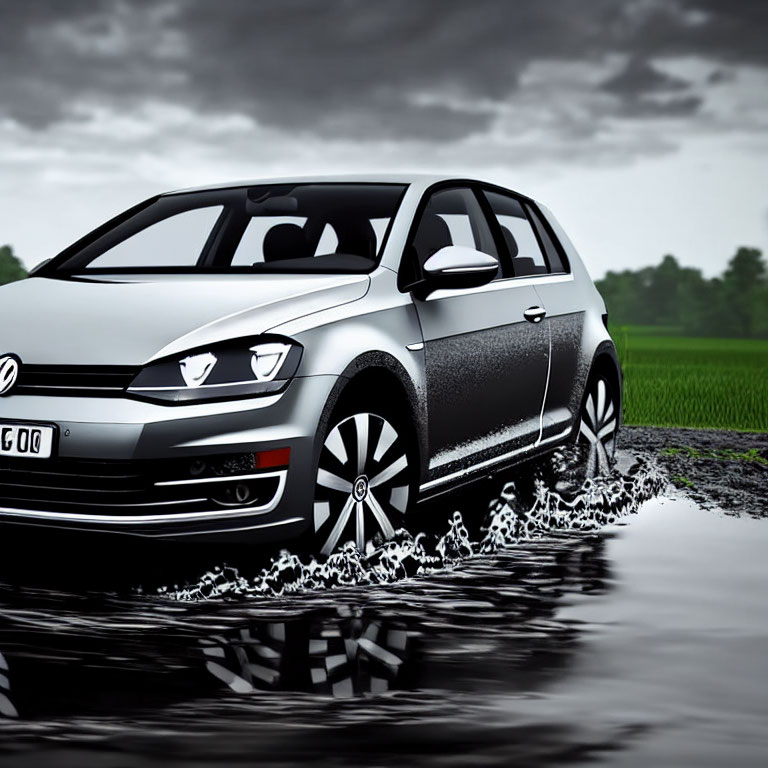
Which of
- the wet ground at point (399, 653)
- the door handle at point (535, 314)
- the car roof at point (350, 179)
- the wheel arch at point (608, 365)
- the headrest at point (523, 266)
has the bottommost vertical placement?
the wet ground at point (399, 653)

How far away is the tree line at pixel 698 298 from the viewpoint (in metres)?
121

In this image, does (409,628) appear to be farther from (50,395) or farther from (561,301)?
(561,301)

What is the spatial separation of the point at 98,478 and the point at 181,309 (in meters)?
0.73

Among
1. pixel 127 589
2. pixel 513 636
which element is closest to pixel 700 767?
pixel 513 636

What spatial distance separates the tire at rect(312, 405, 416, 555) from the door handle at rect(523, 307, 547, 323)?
4.86ft

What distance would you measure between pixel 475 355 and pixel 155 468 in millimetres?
1965

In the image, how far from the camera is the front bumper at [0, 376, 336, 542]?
437cm

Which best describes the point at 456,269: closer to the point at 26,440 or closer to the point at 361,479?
the point at 361,479

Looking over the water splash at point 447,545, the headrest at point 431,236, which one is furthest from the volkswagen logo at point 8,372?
the headrest at point 431,236

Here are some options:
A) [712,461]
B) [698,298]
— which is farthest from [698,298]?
[712,461]

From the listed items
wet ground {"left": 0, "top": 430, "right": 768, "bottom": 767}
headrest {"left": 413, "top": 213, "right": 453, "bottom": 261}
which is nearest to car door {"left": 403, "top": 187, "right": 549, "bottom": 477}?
headrest {"left": 413, "top": 213, "right": 453, "bottom": 261}

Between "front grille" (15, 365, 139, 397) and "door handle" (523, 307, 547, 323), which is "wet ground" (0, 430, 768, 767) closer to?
"front grille" (15, 365, 139, 397)

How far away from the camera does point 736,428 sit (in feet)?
43.6

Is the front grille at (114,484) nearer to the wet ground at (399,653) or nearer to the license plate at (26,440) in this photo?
the license plate at (26,440)
